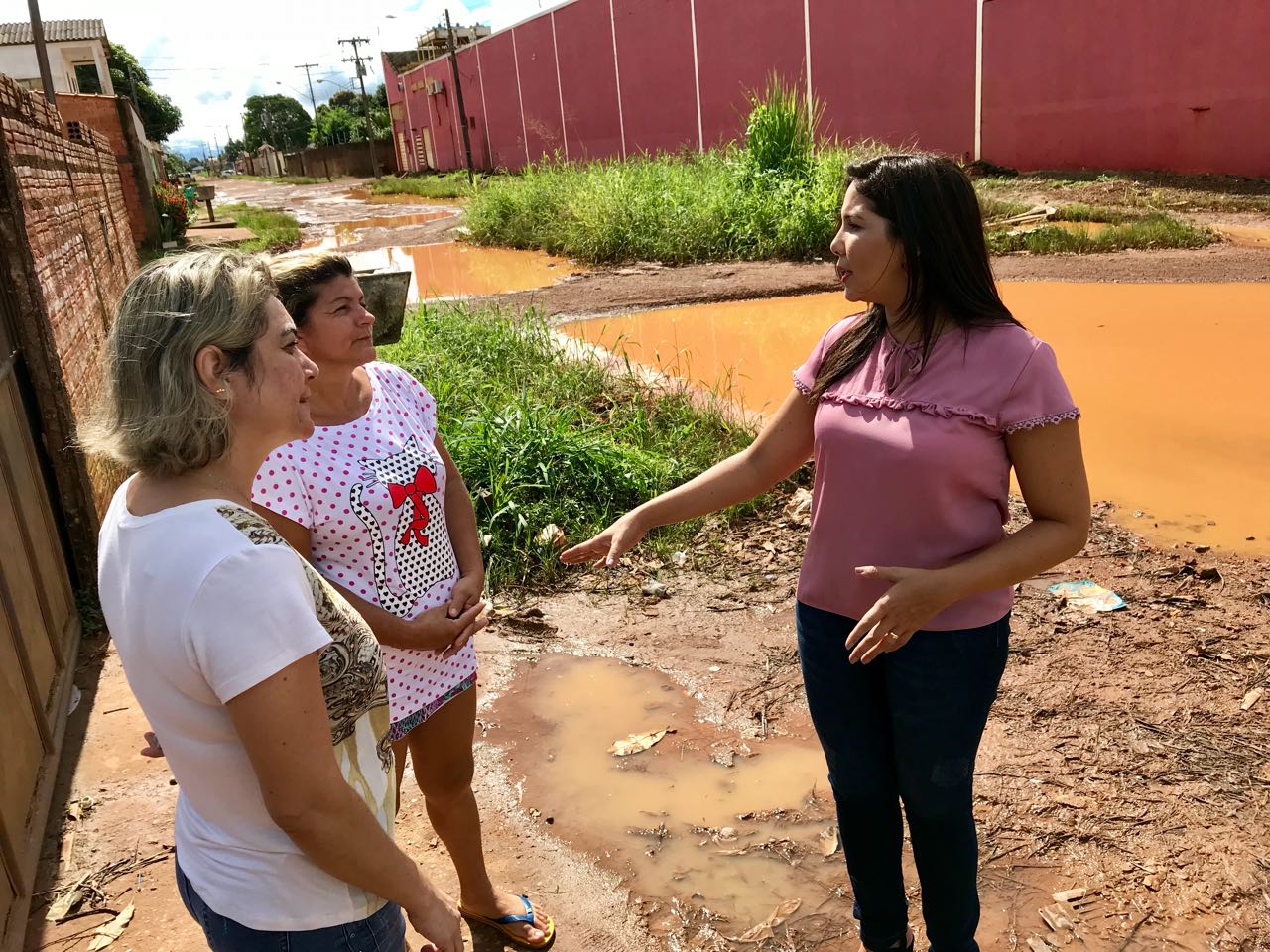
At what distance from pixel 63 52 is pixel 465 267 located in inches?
1156

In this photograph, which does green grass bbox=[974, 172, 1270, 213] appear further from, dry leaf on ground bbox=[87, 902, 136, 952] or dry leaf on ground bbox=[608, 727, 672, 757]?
dry leaf on ground bbox=[87, 902, 136, 952]

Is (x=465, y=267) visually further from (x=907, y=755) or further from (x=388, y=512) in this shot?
(x=907, y=755)

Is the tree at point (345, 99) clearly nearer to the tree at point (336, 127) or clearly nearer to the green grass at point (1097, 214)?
the tree at point (336, 127)

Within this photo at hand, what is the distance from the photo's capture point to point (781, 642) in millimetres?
4047

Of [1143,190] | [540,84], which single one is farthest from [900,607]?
[540,84]

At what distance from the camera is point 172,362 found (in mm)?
1303

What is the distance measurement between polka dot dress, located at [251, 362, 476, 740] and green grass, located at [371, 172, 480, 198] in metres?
28.1

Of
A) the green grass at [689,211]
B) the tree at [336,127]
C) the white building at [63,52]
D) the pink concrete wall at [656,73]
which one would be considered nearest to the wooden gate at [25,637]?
the green grass at [689,211]

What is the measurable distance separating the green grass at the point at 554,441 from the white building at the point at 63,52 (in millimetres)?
34527

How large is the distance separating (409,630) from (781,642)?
7.52 feet

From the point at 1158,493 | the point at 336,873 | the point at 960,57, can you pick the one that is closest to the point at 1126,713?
the point at 1158,493

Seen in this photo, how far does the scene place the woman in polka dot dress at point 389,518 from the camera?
77.5 inches

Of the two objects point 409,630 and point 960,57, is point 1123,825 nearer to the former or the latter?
point 409,630

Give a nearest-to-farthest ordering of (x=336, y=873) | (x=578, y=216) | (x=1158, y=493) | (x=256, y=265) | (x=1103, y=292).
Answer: (x=336, y=873) → (x=256, y=265) → (x=1158, y=493) → (x=1103, y=292) → (x=578, y=216)
